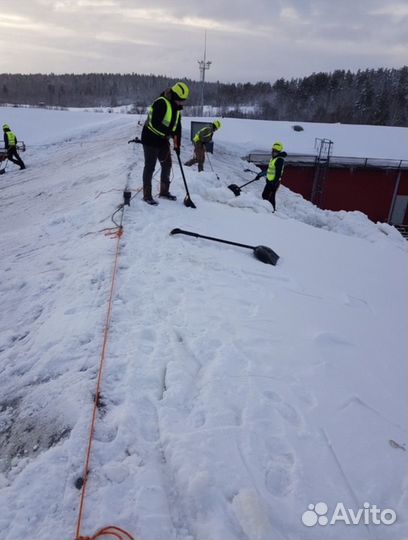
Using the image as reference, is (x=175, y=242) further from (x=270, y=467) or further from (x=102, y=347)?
(x=270, y=467)

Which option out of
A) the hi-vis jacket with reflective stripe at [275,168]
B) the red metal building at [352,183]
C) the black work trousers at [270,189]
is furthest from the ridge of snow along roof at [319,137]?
the hi-vis jacket with reflective stripe at [275,168]

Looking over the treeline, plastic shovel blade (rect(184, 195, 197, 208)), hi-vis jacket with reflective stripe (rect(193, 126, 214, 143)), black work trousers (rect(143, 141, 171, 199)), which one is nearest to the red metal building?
hi-vis jacket with reflective stripe (rect(193, 126, 214, 143))

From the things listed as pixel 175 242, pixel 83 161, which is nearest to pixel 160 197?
pixel 175 242

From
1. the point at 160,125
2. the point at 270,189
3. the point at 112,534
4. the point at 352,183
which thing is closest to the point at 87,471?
the point at 112,534

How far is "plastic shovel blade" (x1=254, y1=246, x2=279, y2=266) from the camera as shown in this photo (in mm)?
5602

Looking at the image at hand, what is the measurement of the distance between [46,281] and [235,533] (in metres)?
3.70

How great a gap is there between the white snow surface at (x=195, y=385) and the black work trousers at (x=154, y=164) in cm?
47

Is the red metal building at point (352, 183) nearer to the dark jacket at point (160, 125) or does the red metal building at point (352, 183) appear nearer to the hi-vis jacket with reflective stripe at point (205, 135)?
the hi-vis jacket with reflective stripe at point (205, 135)

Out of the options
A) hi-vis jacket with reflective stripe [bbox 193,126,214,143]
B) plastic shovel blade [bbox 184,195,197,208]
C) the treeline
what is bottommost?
plastic shovel blade [bbox 184,195,197,208]

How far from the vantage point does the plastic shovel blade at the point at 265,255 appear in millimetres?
5602

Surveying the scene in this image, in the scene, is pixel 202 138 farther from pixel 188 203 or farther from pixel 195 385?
pixel 195 385

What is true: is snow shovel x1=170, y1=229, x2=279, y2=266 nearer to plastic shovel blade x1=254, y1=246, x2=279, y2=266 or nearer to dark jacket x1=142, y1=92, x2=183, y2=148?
plastic shovel blade x1=254, y1=246, x2=279, y2=266

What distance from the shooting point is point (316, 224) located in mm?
12523

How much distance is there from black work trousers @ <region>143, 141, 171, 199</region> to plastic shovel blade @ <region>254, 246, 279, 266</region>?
7.32 ft
